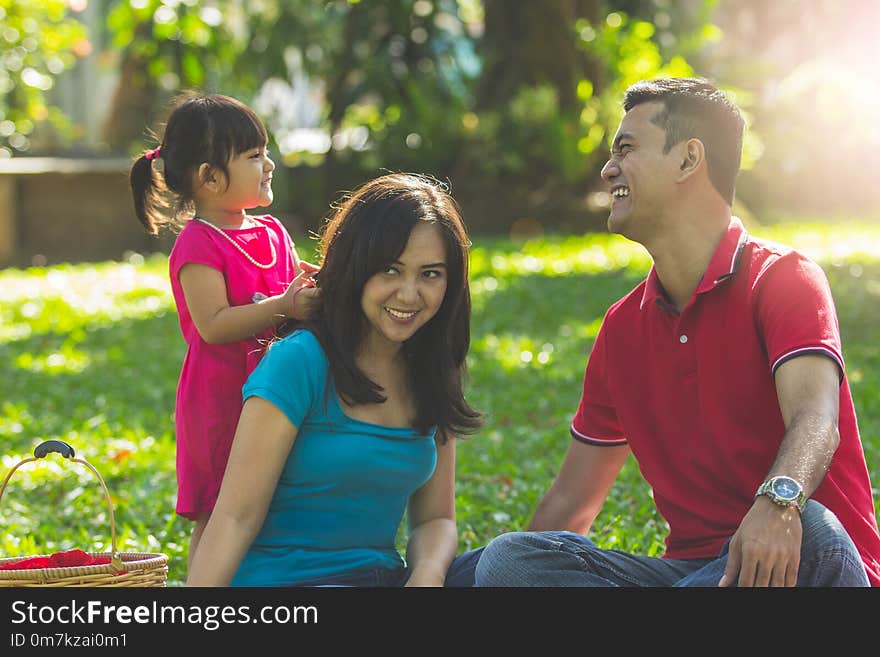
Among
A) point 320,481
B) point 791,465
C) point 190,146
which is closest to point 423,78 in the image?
point 190,146

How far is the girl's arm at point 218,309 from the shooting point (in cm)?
356

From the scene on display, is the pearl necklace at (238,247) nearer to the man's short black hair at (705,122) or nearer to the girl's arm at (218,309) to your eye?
the girl's arm at (218,309)

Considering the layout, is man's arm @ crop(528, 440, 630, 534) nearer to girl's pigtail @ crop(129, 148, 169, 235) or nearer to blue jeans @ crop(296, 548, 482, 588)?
blue jeans @ crop(296, 548, 482, 588)

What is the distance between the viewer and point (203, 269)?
148 inches

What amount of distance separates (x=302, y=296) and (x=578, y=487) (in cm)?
95

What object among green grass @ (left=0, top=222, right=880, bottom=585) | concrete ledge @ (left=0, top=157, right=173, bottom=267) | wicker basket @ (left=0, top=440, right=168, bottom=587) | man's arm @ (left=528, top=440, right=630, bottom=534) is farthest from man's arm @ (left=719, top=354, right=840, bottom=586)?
concrete ledge @ (left=0, top=157, right=173, bottom=267)

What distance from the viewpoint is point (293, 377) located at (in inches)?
122

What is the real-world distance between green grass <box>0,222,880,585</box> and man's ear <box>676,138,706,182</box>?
1.76 meters

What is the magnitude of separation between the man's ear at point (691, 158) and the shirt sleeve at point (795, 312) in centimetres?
36

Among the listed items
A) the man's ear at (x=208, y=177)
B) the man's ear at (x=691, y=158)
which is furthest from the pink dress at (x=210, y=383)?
the man's ear at (x=691, y=158)

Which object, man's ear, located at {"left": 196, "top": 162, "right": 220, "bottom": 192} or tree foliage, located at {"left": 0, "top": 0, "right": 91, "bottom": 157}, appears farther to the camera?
tree foliage, located at {"left": 0, "top": 0, "right": 91, "bottom": 157}

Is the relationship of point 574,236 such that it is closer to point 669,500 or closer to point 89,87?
point 669,500

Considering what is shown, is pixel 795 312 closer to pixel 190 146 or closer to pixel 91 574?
pixel 91 574

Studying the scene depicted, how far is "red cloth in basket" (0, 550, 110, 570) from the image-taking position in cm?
303
